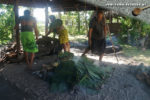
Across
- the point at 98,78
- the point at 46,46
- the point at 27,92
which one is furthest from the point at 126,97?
the point at 46,46

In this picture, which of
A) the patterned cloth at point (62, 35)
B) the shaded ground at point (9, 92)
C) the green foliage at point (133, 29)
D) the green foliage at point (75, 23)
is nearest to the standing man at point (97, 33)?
the patterned cloth at point (62, 35)

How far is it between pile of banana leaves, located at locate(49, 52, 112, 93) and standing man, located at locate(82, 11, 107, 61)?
1.17 metres

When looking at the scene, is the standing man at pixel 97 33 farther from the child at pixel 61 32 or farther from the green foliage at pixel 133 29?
the green foliage at pixel 133 29

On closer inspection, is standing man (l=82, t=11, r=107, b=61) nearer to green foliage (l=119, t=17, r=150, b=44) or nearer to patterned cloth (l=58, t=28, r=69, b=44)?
patterned cloth (l=58, t=28, r=69, b=44)

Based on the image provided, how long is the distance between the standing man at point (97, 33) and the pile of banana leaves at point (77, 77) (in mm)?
1165

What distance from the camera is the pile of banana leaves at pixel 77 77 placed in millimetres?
3047

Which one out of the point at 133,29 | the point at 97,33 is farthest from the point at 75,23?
the point at 97,33

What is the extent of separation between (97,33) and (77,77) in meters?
1.74

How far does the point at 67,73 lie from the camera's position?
318 cm

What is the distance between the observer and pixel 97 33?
14.4 feet

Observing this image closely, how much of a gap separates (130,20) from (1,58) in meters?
6.51

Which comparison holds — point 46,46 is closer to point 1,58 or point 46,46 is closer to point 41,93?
point 1,58

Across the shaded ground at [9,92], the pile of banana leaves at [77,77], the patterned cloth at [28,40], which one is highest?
the patterned cloth at [28,40]

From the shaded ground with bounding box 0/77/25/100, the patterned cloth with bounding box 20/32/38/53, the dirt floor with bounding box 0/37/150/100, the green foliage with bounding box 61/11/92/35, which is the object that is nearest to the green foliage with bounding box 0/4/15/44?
the patterned cloth with bounding box 20/32/38/53
